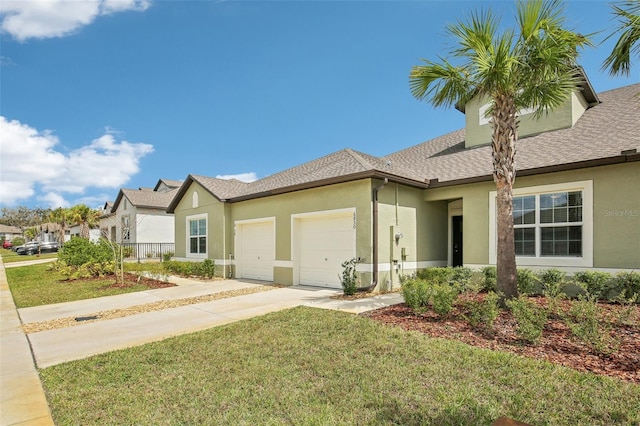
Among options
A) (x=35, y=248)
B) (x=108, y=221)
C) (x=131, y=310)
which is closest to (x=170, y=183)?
(x=108, y=221)

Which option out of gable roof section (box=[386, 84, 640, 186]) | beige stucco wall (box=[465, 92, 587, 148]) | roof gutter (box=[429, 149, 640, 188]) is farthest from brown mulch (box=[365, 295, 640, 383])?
beige stucco wall (box=[465, 92, 587, 148])

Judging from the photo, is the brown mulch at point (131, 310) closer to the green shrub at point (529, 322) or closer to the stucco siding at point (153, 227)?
the green shrub at point (529, 322)

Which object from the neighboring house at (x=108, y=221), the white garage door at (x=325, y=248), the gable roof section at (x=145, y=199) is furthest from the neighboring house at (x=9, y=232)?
the white garage door at (x=325, y=248)

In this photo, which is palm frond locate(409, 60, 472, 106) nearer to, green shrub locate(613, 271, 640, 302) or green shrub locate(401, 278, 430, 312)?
green shrub locate(401, 278, 430, 312)

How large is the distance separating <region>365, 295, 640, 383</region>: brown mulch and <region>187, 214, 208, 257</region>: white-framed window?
38.7ft

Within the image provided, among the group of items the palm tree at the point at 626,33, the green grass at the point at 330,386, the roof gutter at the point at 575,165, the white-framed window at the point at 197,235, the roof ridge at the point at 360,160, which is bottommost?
the green grass at the point at 330,386

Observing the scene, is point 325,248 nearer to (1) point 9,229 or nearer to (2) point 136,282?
(2) point 136,282

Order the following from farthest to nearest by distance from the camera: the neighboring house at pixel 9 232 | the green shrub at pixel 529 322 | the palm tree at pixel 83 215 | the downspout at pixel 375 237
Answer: the neighboring house at pixel 9 232, the palm tree at pixel 83 215, the downspout at pixel 375 237, the green shrub at pixel 529 322

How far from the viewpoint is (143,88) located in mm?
14711

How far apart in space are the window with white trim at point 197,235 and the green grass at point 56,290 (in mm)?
3938

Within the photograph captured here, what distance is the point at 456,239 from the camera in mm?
12969

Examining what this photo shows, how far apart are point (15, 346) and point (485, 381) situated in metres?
7.89

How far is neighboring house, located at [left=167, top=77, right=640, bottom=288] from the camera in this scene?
28.2 ft

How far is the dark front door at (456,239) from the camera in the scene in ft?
42.1
